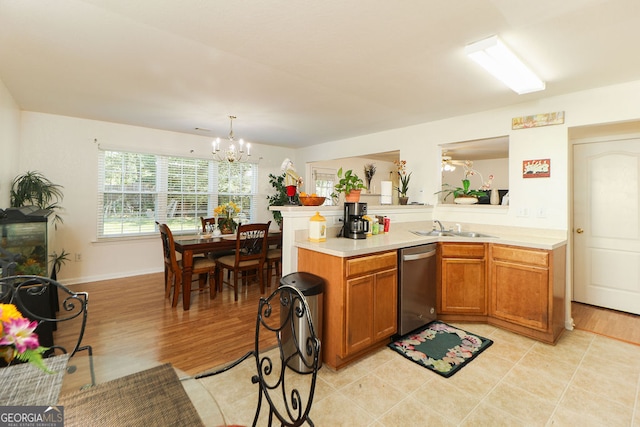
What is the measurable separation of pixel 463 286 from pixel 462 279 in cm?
7

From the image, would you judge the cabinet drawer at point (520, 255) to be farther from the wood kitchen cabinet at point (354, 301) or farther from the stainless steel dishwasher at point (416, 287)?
Result: the wood kitchen cabinet at point (354, 301)

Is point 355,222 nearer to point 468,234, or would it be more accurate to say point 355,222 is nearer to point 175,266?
point 468,234

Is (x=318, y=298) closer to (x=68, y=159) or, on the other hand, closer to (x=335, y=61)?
(x=335, y=61)

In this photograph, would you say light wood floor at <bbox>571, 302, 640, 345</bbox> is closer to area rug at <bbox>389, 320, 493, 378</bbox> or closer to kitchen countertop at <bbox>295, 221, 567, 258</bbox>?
kitchen countertop at <bbox>295, 221, 567, 258</bbox>

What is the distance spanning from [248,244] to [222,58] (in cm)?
213

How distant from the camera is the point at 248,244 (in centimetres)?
372

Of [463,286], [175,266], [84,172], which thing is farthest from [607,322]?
[84,172]

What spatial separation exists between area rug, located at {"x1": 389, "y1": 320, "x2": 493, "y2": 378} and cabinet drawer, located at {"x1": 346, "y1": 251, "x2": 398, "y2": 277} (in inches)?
27.8

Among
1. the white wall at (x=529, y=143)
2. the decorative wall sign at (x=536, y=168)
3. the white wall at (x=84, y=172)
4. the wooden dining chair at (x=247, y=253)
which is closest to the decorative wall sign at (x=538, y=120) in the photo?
the white wall at (x=529, y=143)

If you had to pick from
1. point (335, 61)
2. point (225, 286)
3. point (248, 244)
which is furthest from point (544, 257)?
point (225, 286)

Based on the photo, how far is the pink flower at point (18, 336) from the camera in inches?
24.1

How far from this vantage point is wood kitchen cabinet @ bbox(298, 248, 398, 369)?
7.03ft

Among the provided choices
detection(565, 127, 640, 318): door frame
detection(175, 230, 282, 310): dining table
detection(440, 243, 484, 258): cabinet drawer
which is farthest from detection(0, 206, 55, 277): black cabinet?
detection(565, 127, 640, 318): door frame

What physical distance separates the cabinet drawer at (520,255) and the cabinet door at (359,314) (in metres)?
1.40
